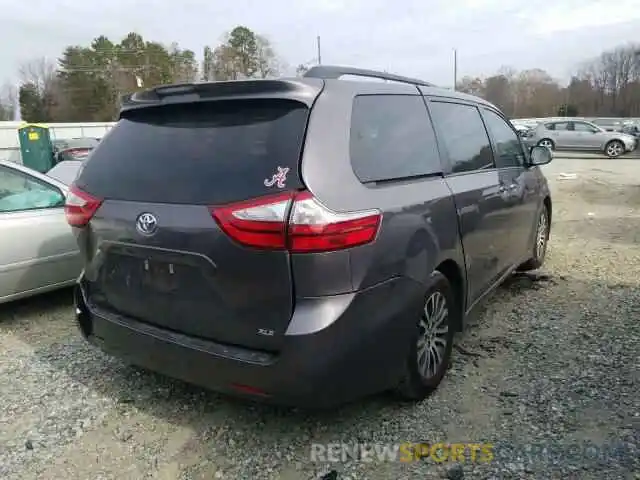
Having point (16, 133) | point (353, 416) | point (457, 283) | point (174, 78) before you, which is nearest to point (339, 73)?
point (457, 283)

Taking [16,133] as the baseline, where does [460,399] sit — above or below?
below

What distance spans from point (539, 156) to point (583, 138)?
2253 centimetres

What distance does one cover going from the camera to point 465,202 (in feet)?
10.9

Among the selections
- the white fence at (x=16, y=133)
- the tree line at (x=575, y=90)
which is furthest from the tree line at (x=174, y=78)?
the white fence at (x=16, y=133)

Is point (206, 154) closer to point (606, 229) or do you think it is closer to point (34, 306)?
point (34, 306)

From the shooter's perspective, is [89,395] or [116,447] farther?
[89,395]

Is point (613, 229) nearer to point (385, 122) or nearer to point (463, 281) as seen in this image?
point (463, 281)

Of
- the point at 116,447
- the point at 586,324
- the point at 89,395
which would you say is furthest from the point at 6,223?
the point at 586,324

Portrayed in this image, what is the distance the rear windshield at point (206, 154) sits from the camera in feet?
7.80

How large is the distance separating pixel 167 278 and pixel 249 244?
53 centimetres

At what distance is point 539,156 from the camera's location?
505 cm

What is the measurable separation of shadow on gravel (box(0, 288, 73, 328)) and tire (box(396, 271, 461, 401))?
3.36m

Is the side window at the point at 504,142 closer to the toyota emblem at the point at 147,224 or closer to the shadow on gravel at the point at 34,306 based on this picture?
the toyota emblem at the point at 147,224

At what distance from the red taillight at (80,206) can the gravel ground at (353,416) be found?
3.52 feet
